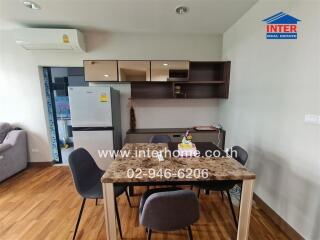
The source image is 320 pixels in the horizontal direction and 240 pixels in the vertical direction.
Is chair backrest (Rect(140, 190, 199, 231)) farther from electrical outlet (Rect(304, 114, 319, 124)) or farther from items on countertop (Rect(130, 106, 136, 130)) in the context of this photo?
items on countertop (Rect(130, 106, 136, 130))

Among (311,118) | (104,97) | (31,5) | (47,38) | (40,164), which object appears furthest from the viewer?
(40,164)

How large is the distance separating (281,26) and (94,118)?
2.85 meters

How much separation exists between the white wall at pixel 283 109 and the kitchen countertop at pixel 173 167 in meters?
0.63

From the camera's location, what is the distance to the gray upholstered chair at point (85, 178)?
4.98 feet

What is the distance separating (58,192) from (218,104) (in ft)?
10.9

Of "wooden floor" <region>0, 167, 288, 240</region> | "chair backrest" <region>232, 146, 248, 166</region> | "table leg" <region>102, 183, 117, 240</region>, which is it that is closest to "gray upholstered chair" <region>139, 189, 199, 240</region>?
"table leg" <region>102, 183, 117, 240</region>

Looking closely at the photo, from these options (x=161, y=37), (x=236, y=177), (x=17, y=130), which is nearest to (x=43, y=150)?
(x=17, y=130)

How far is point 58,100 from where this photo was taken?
12.1 ft

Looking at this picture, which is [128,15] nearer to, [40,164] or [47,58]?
[47,58]

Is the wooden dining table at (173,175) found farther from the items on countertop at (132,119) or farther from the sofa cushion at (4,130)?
the sofa cushion at (4,130)

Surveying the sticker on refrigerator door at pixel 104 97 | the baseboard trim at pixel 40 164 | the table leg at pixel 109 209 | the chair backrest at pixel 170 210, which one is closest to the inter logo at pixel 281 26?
the chair backrest at pixel 170 210

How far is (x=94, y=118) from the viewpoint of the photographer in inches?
109

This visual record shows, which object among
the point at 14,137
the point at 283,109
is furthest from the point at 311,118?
the point at 14,137

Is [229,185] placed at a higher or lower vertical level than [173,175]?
lower
